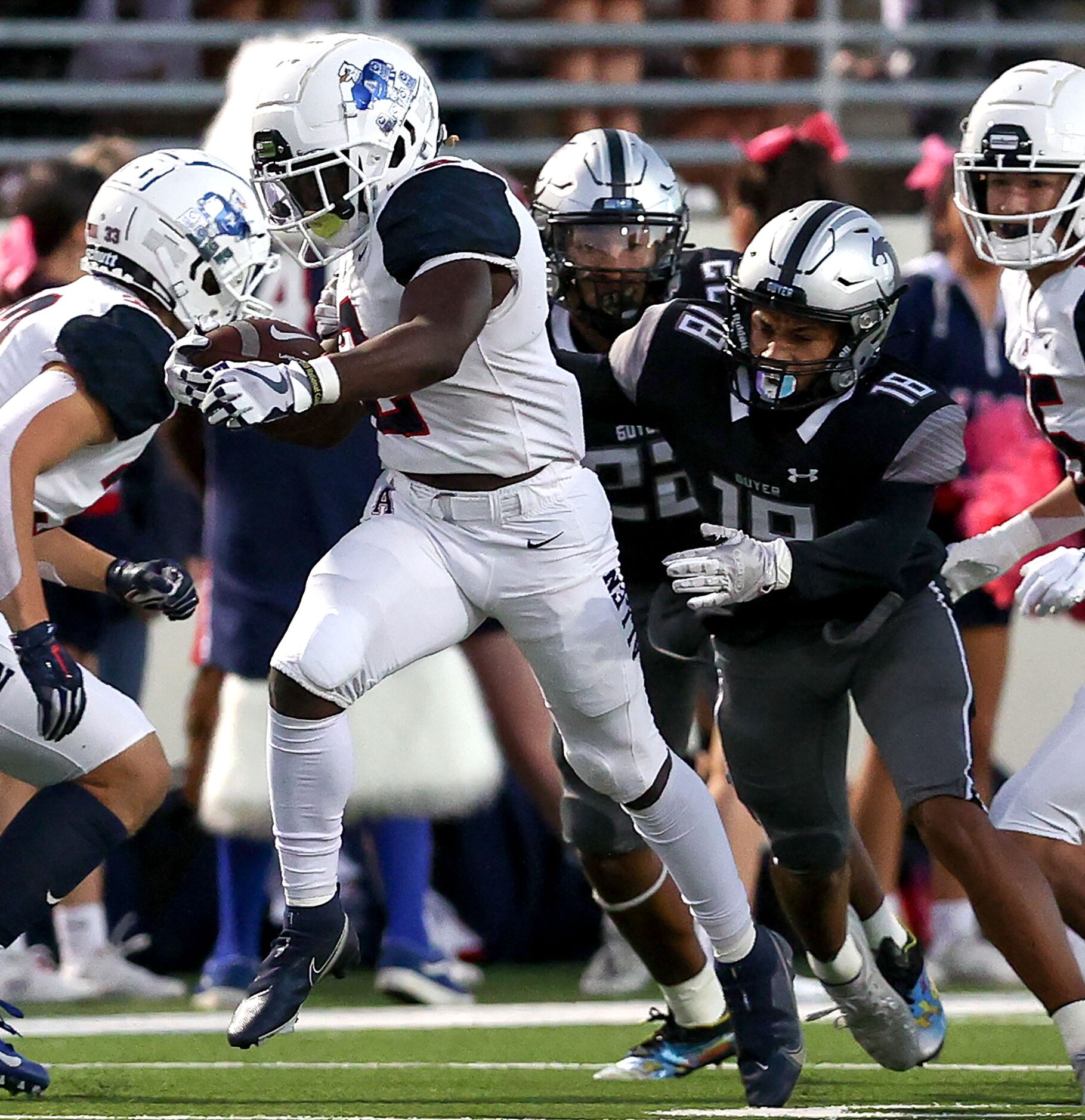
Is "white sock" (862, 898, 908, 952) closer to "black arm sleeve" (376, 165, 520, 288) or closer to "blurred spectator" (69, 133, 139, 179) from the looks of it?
"black arm sleeve" (376, 165, 520, 288)

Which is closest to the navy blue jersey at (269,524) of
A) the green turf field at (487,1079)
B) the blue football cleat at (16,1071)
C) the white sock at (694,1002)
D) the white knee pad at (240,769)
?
the white knee pad at (240,769)

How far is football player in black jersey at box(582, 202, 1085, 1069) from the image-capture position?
156 inches

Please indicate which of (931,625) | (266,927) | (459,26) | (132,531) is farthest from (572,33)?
(931,625)

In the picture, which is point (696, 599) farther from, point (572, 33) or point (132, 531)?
point (572, 33)

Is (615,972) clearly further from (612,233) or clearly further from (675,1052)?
(612,233)

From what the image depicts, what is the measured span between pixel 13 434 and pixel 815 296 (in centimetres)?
137

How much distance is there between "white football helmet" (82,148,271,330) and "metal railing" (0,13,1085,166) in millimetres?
3637

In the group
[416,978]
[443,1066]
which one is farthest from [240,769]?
[443,1066]

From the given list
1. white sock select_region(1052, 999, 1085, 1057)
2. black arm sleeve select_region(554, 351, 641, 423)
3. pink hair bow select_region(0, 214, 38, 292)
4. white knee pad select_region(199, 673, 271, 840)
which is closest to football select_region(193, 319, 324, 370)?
black arm sleeve select_region(554, 351, 641, 423)

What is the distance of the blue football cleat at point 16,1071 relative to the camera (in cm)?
404

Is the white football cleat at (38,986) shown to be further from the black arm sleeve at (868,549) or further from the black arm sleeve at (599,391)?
the black arm sleeve at (868,549)

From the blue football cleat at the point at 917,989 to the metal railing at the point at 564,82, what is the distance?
398cm

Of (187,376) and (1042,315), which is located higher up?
(187,376)

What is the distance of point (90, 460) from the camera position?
4250 millimetres
